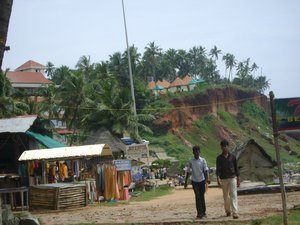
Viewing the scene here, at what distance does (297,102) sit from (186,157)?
194 ft

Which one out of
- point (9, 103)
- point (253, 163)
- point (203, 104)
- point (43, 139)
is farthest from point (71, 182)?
point (203, 104)

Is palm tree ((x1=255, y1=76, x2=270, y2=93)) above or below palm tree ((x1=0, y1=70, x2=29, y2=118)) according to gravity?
above

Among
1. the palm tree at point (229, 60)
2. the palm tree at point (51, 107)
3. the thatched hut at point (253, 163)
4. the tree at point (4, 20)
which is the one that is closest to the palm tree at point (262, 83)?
the palm tree at point (229, 60)

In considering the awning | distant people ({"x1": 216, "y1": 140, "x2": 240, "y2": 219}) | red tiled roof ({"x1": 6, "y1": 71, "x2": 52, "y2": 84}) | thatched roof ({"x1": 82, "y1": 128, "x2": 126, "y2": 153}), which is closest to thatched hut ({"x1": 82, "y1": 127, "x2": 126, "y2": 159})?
thatched roof ({"x1": 82, "y1": 128, "x2": 126, "y2": 153})

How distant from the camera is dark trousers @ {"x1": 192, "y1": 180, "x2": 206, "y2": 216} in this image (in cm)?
1094

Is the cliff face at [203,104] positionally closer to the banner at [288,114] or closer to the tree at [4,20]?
the banner at [288,114]

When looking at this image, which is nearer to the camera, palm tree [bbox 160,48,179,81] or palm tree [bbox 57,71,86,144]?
palm tree [bbox 57,71,86,144]

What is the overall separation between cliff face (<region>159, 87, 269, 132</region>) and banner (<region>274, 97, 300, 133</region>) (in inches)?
2699

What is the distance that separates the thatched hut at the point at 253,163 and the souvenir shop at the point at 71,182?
7626 mm

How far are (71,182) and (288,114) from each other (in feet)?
39.3

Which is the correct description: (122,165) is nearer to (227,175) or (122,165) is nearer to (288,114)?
(227,175)

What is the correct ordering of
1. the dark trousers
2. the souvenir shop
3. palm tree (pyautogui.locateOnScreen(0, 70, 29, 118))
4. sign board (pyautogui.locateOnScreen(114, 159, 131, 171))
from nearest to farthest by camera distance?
the dark trousers < the souvenir shop < sign board (pyautogui.locateOnScreen(114, 159, 131, 171)) < palm tree (pyautogui.locateOnScreen(0, 70, 29, 118))

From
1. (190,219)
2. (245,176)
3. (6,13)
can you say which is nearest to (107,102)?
(245,176)

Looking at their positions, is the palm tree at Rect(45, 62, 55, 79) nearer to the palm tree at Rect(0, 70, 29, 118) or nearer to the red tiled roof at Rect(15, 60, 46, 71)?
the red tiled roof at Rect(15, 60, 46, 71)
